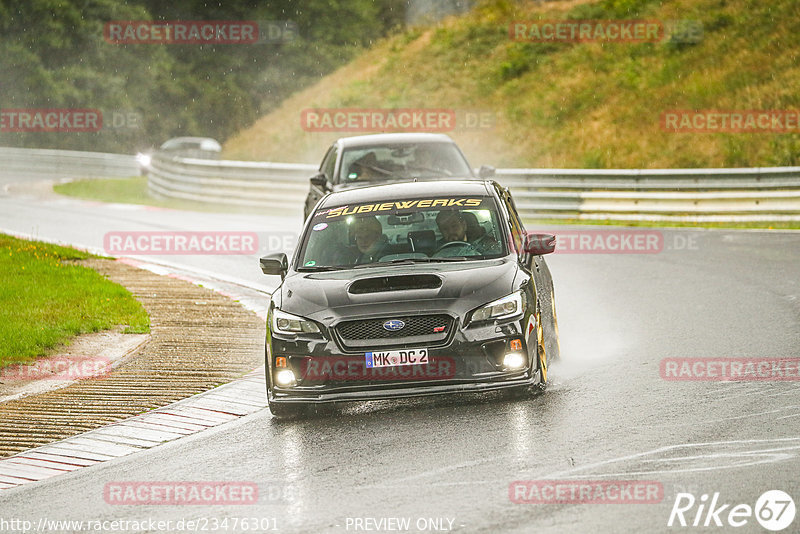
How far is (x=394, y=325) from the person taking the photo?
8398 millimetres

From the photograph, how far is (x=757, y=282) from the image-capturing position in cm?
1448

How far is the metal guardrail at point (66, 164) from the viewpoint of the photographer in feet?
155

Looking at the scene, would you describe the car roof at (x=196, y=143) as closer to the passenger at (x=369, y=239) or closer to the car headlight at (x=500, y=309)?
the passenger at (x=369, y=239)

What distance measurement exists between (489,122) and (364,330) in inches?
1158

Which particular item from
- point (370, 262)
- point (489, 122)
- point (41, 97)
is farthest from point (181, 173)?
point (41, 97)

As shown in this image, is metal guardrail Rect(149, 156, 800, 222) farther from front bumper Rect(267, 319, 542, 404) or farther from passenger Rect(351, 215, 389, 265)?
front bumper Rect(267, 319, 542, 404)

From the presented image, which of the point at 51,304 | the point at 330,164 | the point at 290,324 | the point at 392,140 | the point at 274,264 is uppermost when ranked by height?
the point at 392,140

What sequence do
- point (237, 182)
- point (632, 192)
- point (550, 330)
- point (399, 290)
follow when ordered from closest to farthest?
point (399, 290) → point (550, 330) → point (632, 192) → point (237, 182)

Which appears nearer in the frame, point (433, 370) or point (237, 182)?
point (433, 370)

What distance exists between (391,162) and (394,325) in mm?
8561

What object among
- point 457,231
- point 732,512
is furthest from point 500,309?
point 732,512

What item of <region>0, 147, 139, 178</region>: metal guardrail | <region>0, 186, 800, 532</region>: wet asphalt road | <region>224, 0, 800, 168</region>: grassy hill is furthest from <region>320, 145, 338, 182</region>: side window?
<region>0, 147, 139, 178</region>: metal guardrail

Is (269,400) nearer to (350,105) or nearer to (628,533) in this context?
(628,533)

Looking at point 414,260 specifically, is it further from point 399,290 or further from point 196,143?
point 196,143
